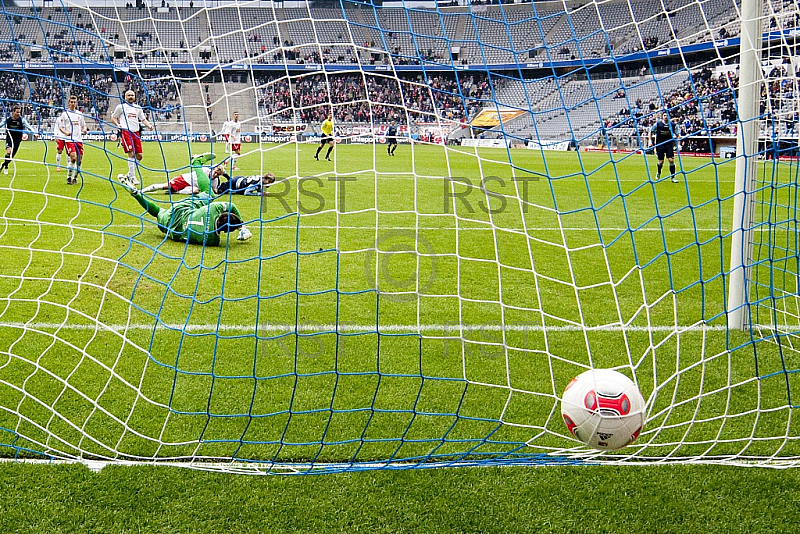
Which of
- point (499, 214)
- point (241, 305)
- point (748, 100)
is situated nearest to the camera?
point (748, 100)

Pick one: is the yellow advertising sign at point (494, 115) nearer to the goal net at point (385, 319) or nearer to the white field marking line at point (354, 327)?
the goal net at point (385, 319)

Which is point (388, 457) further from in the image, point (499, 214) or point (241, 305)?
point (499, 214)


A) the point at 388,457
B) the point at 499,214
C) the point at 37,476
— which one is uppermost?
the point at 37,476

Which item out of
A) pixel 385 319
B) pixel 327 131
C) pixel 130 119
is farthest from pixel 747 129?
pixel 130 119

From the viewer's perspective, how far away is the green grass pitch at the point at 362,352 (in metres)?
3.28

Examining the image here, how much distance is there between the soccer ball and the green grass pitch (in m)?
0.20

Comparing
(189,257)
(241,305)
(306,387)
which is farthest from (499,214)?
(306,387)

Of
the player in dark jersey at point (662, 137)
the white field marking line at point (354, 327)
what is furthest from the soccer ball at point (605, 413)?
the player in dark jersey at point (662, 137)

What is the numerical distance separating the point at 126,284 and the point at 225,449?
322cm

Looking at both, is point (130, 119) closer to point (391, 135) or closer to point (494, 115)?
point (494, 115)

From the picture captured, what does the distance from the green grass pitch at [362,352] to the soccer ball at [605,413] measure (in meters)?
0.20

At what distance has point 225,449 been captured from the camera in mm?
3186

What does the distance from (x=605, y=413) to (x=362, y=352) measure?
1791 millimetres

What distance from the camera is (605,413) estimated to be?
9.68ft
